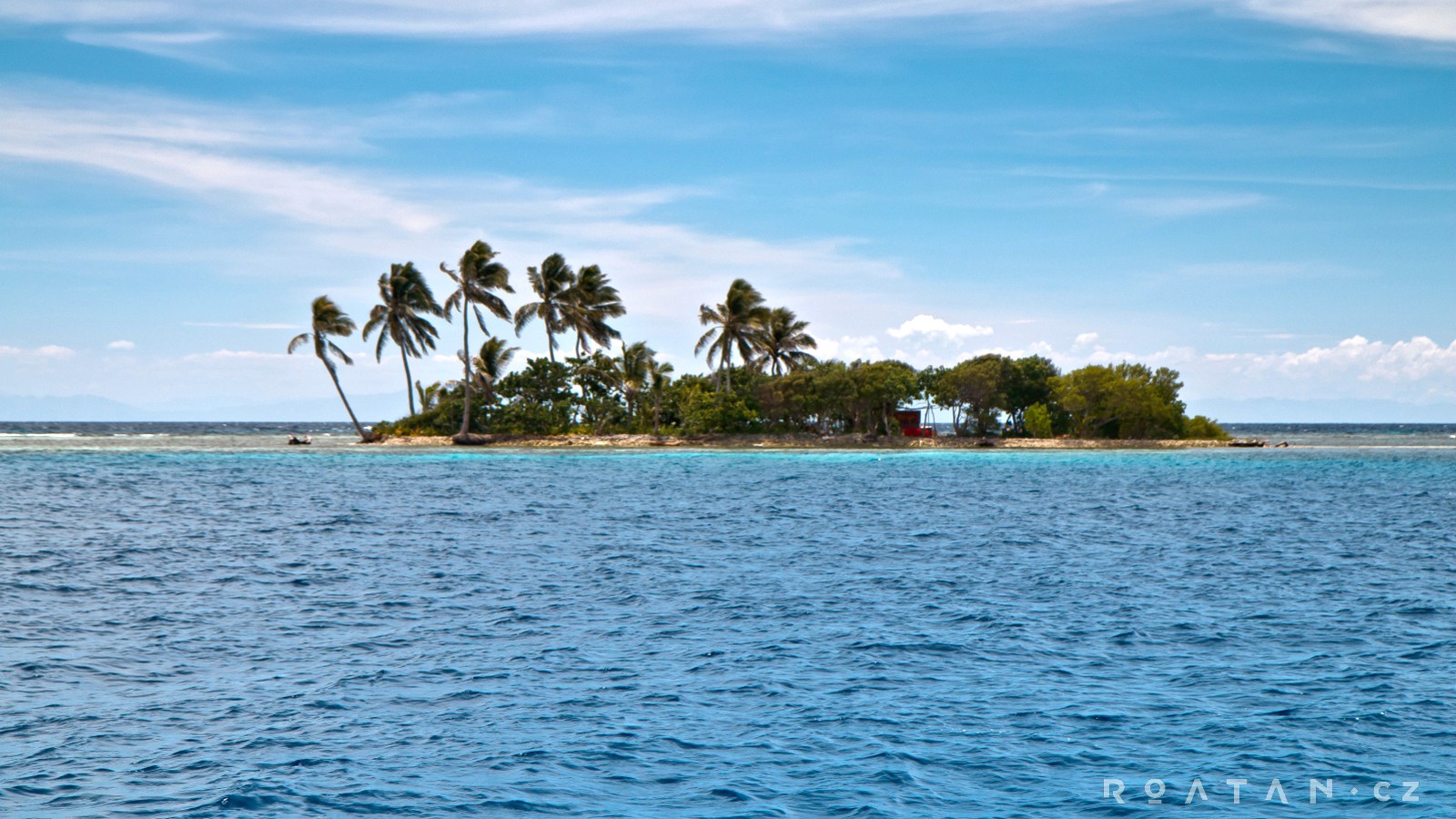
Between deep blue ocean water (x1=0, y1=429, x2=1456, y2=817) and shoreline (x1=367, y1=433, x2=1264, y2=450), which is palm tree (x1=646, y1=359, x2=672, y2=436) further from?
deep blue ocean water (x1=0, y1=429, x2=1456, y2=817)

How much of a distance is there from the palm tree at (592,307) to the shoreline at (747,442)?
28.4 feet

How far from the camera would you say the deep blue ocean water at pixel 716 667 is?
Result: 993cm

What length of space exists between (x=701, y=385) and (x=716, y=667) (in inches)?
3203

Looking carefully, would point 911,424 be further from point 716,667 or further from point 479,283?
point 716,667

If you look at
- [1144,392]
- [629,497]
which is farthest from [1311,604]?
[1144,392]

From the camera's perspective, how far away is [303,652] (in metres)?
15.2

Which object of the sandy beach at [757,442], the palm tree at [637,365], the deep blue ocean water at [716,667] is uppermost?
the palm tree at [637,365]

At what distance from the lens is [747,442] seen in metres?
93.8

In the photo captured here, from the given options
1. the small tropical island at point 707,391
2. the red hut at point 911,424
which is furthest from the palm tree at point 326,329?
the red hut at point 911,424

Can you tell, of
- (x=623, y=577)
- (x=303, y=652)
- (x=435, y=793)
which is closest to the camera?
(x=435, y=793)

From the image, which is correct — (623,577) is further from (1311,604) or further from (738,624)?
(1311,604)

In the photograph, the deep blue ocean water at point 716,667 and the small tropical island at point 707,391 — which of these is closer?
the deep blue ocean water at point 716,667

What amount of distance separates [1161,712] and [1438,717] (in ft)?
9.67

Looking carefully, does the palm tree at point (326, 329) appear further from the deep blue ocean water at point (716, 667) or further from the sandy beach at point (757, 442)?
the deep blue ocean water at point (716, 667)
